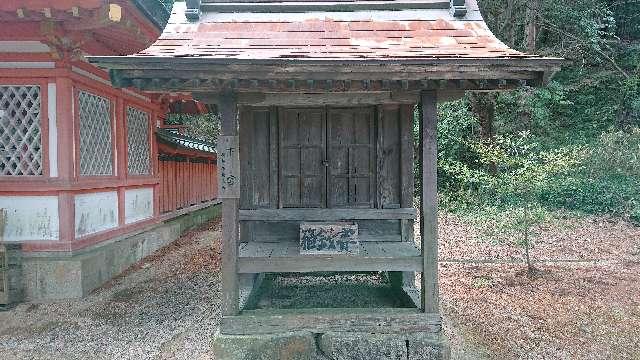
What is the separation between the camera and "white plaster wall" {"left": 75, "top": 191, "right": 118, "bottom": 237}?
21.6 feet

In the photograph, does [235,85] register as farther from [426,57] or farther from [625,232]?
[625,232]

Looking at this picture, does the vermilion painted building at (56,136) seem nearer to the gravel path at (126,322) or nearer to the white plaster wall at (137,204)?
the gravel path at (126,322)

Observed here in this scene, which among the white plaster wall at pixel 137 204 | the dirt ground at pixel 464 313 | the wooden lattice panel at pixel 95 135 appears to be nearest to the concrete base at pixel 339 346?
the dirt ground at pixel 464 313

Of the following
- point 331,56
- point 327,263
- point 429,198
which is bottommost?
point 327,263

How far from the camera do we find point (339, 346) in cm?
430

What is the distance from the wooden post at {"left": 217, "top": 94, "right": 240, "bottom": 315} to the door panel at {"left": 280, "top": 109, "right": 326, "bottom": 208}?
136cm

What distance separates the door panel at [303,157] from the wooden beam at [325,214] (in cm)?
16

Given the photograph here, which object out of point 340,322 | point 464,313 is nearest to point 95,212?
point 340,322

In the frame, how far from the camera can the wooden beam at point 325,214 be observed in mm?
5332

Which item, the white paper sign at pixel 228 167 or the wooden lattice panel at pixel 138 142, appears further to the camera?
the wooden lattice panel at pixel 138 142

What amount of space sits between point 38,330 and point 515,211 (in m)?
7.48

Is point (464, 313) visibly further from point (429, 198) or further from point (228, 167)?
point (228, 167)

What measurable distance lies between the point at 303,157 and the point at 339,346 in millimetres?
2335

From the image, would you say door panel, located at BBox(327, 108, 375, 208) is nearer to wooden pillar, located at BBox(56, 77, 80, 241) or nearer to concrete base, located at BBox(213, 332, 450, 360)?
concrete base, located at BBox(213, 332, 450, 360)
